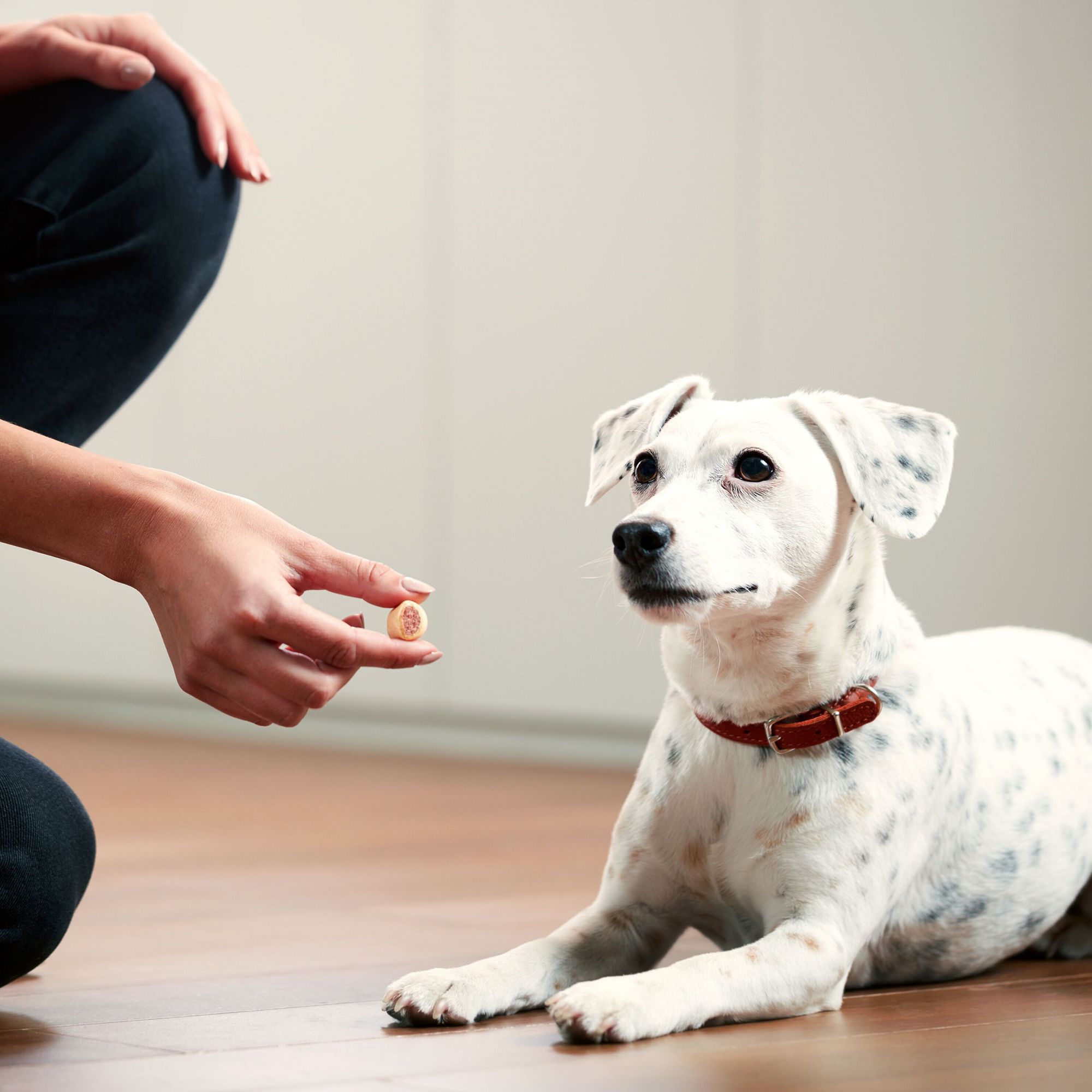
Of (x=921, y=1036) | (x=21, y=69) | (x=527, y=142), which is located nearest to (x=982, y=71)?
(x=527, y=142)

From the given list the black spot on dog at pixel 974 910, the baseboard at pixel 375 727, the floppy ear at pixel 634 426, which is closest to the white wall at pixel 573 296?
the baseboard at pixel 375 727

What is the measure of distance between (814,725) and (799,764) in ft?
0.14

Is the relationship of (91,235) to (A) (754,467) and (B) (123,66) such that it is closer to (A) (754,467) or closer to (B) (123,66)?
(B) (123,66)

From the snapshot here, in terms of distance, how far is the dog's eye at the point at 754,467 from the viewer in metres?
1.67

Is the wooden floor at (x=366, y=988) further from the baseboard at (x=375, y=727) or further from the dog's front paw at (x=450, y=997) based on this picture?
the baseboard at (x=375, y=727)

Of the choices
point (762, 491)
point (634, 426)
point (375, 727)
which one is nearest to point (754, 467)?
point (762, 491)

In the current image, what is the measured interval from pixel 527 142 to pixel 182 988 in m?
3.32

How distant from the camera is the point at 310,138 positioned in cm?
500

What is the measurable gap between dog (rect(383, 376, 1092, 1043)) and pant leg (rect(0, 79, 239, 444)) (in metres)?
0.68

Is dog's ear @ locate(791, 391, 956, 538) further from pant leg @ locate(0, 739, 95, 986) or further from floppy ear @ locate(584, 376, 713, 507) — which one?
pant leg @ locate(0, 739, 95, 986)

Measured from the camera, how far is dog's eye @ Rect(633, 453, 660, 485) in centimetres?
174

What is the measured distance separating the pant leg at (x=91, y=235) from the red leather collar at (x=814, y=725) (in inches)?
38.5

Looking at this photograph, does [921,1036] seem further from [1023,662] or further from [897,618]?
Result: [1023,662]

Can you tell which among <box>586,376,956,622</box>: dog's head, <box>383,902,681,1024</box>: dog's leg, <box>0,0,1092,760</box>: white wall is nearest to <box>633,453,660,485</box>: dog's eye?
<box>586,376,956,622</box>: dog's head
